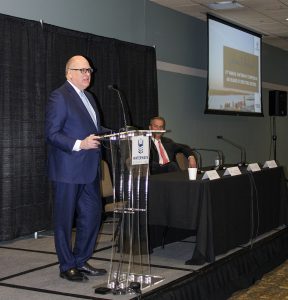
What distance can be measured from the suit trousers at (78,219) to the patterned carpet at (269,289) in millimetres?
1220

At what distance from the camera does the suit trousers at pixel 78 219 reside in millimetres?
3275

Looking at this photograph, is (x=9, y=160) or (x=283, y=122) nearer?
(x=9, y=160)

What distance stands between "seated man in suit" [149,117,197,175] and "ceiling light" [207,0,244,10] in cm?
238

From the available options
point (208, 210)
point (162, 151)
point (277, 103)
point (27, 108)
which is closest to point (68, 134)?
point (208, 210)

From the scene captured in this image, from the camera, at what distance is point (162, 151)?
5.73 metres

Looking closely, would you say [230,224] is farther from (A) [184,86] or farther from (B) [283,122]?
(B) [283,122]

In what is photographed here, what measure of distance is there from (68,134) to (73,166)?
0.66ft

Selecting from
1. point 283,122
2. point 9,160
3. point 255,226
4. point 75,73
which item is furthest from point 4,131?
point 283,122

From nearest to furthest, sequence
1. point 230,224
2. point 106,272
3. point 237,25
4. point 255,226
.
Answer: point 106,272 → point 230,224 → point 255,226 → point 237,25

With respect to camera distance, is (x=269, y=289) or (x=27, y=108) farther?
(x=27, y=108)

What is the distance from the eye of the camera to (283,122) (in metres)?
11.8

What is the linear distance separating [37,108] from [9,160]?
614 millimetres

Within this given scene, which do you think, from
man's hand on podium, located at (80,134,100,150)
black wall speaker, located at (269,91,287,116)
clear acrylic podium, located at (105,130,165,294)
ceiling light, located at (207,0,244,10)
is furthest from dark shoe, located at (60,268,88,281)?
black wall speaker, located at (269,91,287,116)

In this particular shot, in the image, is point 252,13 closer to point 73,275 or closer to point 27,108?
point 27,108
